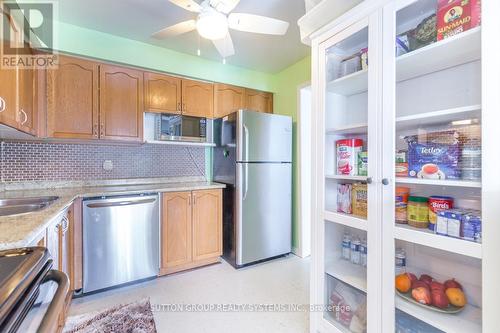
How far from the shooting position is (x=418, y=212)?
115cm

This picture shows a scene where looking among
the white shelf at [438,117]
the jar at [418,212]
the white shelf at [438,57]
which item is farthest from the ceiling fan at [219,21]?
the jar at [418,212]

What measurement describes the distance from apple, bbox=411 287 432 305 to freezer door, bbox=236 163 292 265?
5.51 feet

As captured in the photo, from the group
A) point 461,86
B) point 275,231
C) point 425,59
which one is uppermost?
point 425,59

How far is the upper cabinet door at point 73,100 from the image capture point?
6.89 ft

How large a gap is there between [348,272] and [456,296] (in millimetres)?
508

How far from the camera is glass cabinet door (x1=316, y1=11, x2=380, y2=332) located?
1356 millimetres

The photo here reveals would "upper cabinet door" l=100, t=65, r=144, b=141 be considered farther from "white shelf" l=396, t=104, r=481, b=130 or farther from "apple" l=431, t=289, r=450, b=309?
"apple" l=431, t=289, r=450, b=309

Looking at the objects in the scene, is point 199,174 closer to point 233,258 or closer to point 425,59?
point 233,258

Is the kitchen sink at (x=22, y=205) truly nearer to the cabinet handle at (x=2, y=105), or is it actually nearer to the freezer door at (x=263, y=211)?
the cabinet handle at (x=2, y=105)

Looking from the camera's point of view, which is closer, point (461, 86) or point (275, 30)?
point (461, 86)

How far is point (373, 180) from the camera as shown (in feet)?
3.92

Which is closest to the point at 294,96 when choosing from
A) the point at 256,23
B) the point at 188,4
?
the point at 256,23

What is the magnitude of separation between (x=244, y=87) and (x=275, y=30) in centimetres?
144

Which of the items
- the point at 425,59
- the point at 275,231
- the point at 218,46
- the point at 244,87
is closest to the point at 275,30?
the point at 218,46
